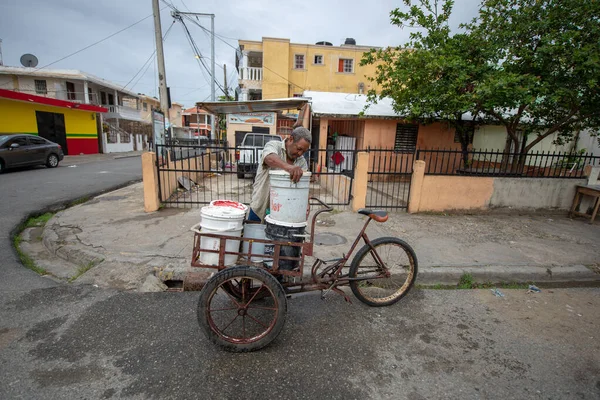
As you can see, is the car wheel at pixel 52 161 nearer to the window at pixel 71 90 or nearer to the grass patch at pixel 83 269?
the grass patch at pixel 83 269

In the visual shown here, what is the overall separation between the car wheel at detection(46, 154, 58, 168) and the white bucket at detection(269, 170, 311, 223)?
15519mm

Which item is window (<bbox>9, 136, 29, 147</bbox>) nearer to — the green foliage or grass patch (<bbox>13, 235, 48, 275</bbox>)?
the green foliage

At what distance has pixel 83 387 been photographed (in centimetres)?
212

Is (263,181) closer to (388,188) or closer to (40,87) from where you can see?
(388,188)

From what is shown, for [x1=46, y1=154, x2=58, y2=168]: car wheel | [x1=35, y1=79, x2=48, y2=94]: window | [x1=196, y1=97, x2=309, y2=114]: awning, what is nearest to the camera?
[x1=196, y1=97, x2=309, y2=114]: awning

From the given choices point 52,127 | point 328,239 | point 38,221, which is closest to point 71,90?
point 52,127

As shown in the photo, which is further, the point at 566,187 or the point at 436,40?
the point at 436,40

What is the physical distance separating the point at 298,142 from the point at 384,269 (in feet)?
5.60

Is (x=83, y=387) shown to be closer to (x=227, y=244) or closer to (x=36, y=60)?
(x=227, y=244)

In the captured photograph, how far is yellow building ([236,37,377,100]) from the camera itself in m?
24.7

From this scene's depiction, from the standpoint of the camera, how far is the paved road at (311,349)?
7.18 feet

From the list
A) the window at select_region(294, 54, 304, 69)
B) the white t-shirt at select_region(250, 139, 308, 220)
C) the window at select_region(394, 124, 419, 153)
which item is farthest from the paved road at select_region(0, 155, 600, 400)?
the window at select_region(294, 54, 304, 69)

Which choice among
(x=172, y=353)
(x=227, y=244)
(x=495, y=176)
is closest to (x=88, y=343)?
(x=172, y=353)

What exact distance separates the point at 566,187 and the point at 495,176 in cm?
190
